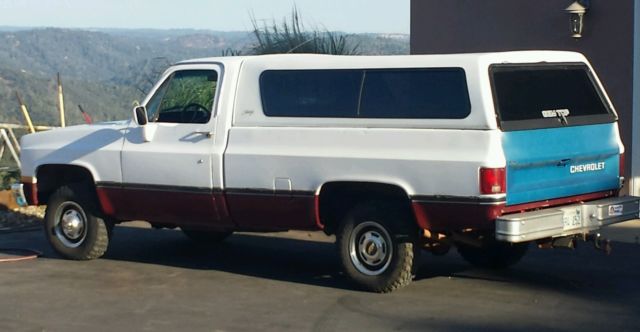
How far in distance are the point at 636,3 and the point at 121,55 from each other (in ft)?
146

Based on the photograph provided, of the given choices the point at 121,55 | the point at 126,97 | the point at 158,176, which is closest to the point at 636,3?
the point at 158,176

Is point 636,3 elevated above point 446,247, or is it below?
above

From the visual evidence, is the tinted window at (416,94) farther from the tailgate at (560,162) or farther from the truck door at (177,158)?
the truck door at (177,158)

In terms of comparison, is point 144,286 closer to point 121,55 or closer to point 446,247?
point 446,247

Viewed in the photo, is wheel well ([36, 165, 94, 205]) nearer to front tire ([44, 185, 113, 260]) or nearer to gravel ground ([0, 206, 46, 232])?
front tire ([44, 185, 113, 260])

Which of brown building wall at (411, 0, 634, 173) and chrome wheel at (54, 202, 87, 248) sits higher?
brown building wall at (411, 0, 634, 173)

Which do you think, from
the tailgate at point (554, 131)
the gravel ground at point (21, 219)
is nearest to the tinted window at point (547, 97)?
the tailgate at point (554, 131)

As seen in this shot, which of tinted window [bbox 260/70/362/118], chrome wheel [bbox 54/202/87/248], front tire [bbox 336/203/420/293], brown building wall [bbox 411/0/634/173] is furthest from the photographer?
brown building wall [bbox 411/0/634/173]

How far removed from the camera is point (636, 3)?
1319cm

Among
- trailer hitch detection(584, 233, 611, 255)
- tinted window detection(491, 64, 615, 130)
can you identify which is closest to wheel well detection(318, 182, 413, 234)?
tinted window detection(491, 64, 615, 130)

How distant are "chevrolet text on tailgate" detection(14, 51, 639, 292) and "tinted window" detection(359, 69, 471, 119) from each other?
0.01 metres

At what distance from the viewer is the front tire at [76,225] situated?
1126 centimetres

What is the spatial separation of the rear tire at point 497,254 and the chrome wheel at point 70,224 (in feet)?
12.1

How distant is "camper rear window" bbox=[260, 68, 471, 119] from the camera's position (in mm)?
9125
